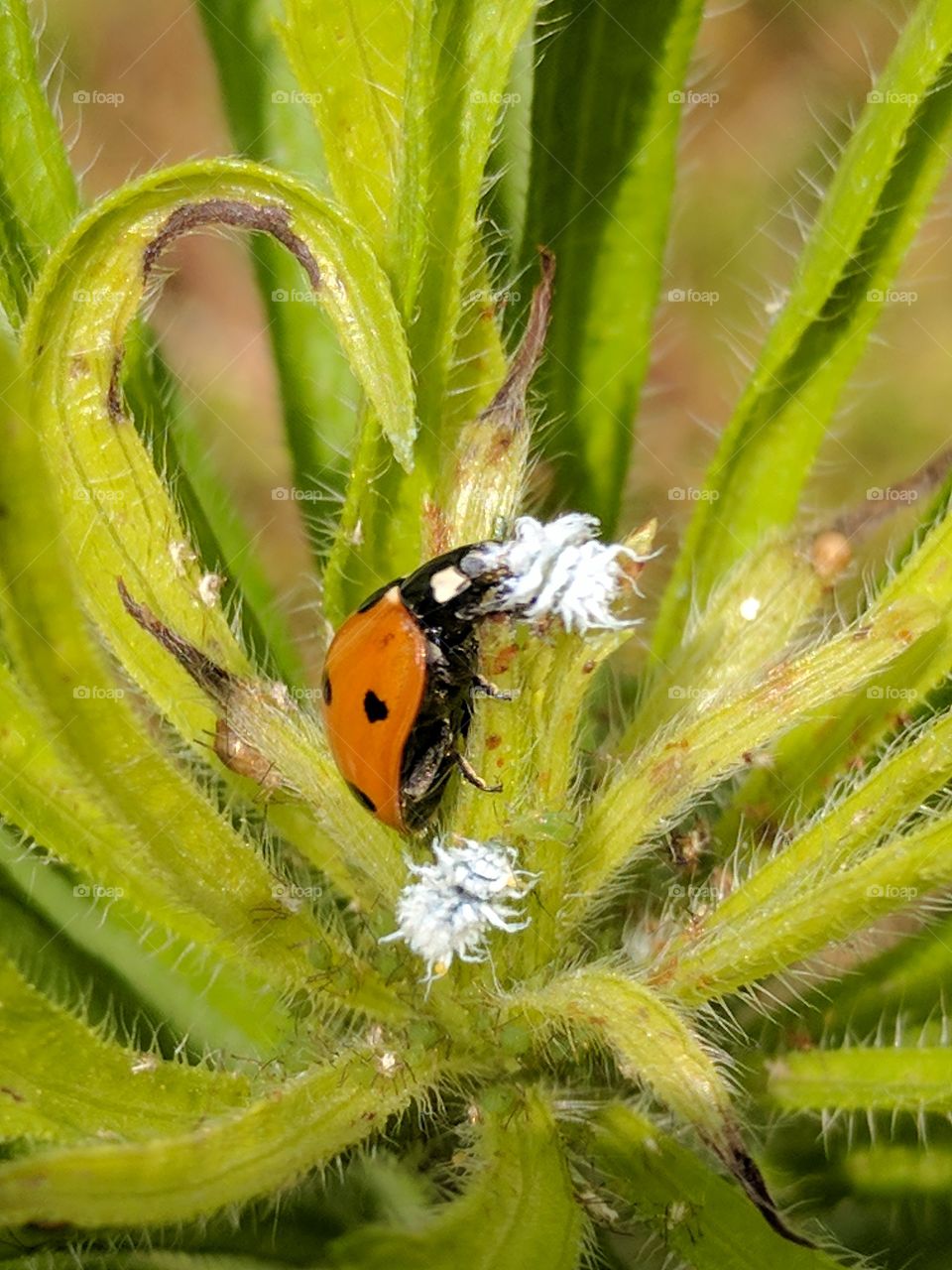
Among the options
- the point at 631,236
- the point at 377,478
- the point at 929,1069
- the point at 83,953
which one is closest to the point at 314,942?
the point at 83,953

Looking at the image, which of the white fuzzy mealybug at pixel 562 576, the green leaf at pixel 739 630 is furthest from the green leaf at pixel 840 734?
the white fuzzy mealybug at pixel 562 576

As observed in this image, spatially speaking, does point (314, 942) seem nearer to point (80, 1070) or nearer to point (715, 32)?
point (80, 1070)

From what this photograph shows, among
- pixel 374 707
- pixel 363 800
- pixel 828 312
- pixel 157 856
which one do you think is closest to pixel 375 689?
pixel 374 707

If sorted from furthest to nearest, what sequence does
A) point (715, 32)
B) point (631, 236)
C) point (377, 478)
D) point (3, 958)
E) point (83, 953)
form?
point (715, 32)
point (631, 236)
point (83, 953)
point (377, 478)
point (3, 958)

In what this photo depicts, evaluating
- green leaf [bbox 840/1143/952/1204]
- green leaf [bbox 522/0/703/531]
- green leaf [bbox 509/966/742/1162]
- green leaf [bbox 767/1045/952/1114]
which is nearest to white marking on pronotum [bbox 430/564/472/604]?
green leaf [bbox 509/966/742/1162]

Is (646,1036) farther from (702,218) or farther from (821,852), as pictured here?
(702,218)

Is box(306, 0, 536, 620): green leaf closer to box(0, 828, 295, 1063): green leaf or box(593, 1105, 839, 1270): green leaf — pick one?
box(0, 828, 295, 1063): green leaf
